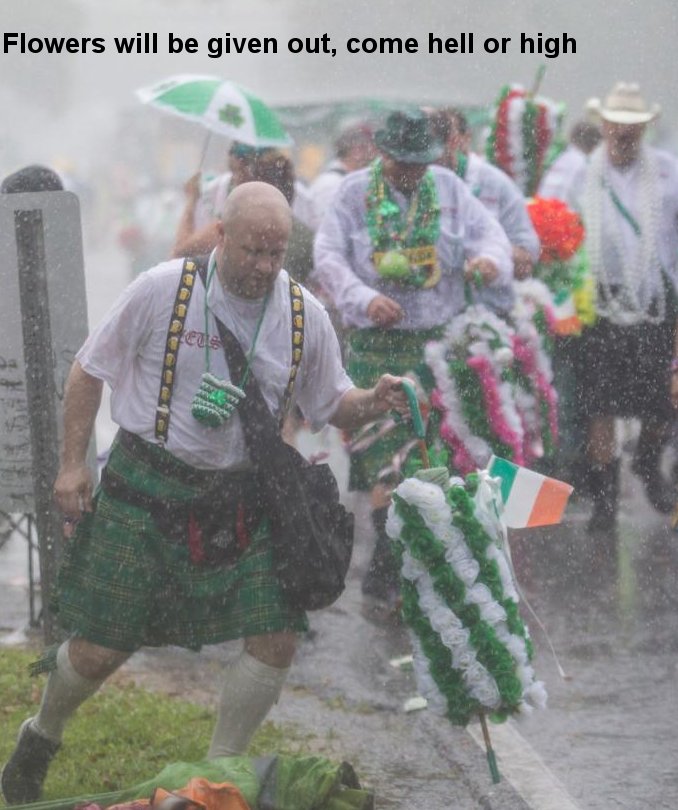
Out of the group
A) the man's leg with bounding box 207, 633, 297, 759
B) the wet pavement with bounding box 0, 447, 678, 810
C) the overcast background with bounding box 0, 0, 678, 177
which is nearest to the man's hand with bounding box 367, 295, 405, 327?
the wet pavement with bounding box 0, 447, 678, 810

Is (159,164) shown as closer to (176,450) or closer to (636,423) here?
(636,423)

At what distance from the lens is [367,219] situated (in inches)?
330

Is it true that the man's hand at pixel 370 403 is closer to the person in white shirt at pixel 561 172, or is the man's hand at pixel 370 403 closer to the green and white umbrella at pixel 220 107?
the green and white umbrella at pixel 220 107

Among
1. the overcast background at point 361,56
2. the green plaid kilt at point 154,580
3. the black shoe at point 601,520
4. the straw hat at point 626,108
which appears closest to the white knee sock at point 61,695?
the green plaid kilt at point 154,580

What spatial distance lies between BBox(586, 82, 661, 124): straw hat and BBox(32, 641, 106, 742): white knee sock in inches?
239

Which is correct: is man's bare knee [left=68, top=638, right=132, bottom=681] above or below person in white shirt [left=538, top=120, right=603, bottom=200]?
below

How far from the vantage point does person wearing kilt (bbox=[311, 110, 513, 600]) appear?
825 cm

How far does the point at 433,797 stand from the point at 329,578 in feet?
2.93

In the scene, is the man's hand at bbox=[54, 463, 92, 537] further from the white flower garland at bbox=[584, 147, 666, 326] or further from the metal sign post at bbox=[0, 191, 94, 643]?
the white flower garland at bbox=[584, 147, 666, 326]

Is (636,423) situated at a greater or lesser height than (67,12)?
lesser

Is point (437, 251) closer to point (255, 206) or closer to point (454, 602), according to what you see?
point (255, 206)

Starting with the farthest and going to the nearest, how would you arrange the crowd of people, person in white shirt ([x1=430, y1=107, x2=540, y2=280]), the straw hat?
the straw hat
person in white shirt ([x1=430, y1=107, x2=540, y2=280])
the crowd of people

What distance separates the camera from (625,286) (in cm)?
1042

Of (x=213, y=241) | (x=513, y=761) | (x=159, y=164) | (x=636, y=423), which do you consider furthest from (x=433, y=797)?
(x=159, y=164)
